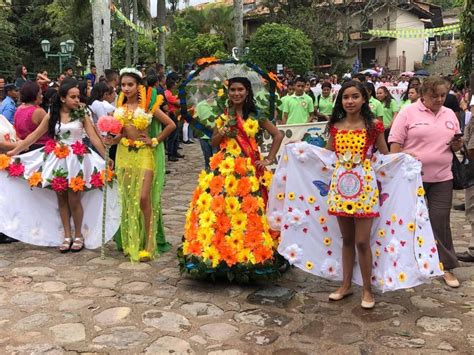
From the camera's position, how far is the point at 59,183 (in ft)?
19.4

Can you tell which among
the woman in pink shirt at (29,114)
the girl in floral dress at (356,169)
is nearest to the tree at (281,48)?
the woman in pink shirt at (29,114)

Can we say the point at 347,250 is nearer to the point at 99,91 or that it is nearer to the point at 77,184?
the point at 77,184

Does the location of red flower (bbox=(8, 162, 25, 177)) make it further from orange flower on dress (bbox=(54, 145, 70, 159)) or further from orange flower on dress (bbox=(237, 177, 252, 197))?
orange flower on dress (bbox=(237, 177, 252, 197))

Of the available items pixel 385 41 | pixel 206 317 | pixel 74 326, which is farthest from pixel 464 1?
pixel 385 41

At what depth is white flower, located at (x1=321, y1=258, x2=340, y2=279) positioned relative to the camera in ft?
15.4

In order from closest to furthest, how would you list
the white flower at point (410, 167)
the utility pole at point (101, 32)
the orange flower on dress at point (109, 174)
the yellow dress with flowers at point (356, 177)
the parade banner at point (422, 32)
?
the yellow dress with flowers at point (356, 177), the white flower at point (410, 167), the orange flower on dress at point (109, 174), the utility pole at point (101, 32), the parade banner at point (422, 32)

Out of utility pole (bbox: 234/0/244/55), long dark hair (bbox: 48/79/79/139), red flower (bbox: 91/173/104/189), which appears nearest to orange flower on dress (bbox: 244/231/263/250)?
red flower (bbox: 91/173/104/189)

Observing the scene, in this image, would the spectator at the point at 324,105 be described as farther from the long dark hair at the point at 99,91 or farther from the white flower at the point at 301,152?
the white flower at the point at 301,152

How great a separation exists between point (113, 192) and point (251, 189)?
1.93 meters

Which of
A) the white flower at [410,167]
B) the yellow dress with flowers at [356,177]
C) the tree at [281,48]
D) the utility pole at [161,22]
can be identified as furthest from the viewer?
the tree at [281,48]

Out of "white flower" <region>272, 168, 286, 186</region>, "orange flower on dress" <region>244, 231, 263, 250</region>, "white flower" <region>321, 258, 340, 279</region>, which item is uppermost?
"white flower" <region>272, 168, 286, 186</region>

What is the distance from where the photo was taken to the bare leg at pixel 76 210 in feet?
19.9

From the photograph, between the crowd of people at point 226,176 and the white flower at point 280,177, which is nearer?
the crowd of people at point 226,176

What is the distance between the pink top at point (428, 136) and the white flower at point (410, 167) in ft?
1.46
